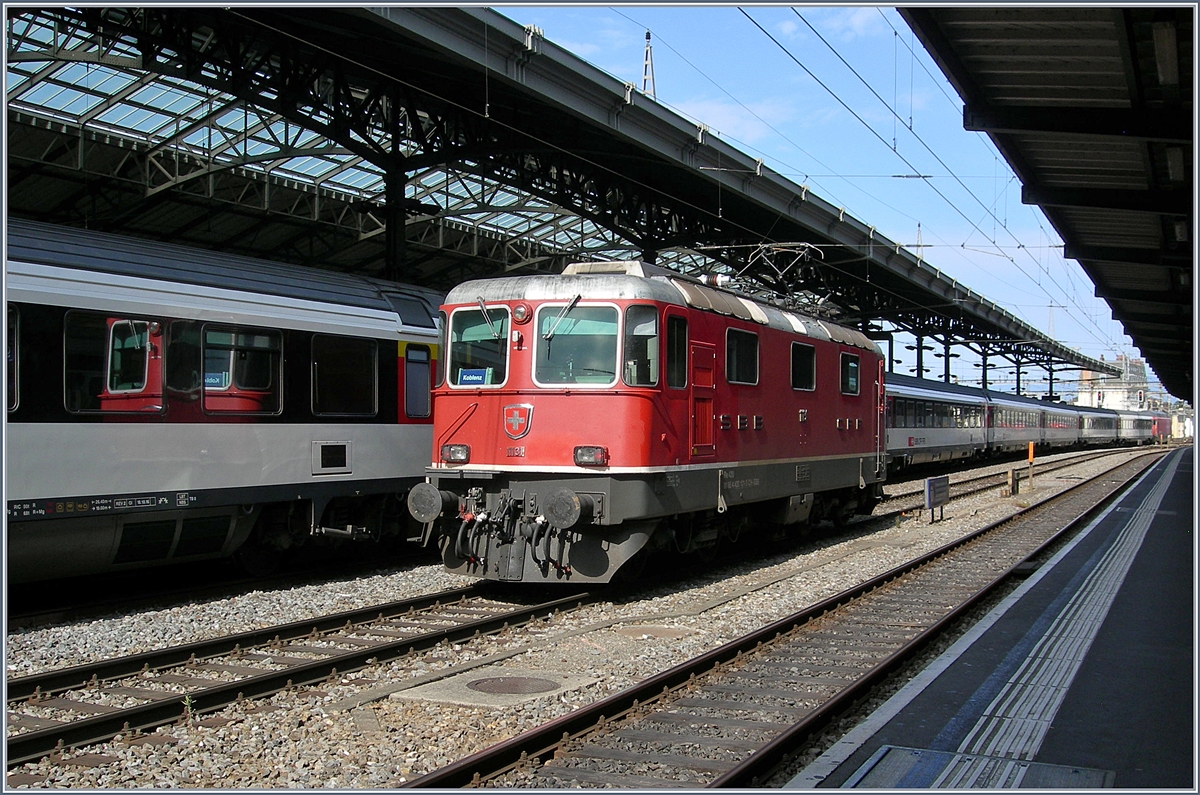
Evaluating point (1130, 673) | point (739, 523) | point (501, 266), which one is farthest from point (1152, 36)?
point (501, 266)

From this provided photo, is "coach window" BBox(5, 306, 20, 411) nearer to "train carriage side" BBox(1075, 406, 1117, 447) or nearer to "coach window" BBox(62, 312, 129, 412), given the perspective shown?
"coach window" BBox(62, 312, 129, 412)

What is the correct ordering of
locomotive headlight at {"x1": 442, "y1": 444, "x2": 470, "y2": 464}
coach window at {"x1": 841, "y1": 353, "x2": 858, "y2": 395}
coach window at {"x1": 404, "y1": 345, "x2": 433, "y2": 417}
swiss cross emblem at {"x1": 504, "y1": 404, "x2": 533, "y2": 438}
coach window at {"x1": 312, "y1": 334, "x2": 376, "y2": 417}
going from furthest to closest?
coach window at {"x1": 841, "y1": 353, "x2": 858, "y2": 395} → coach window at {"x1": 404, "y1": 345, "x2": 433, "y2": 417} → coach window at {"x1": 312, "y1": 334, "x2": 376, "y2": 417} → locomotive headlight at {"x1": 442, "y1": 444, "x2": 470, "y2": 464} → swiss cross emblem at {"x1": 504, "y1": 404, "x2": 533, "y2": 438}

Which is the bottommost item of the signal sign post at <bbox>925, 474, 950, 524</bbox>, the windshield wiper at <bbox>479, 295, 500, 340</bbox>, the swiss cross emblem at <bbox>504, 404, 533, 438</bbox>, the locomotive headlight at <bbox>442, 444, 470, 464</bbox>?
the signal sign post at <bbox>925, 474, 950, 524</bbox>

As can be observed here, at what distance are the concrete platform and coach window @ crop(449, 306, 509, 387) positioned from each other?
211 inches

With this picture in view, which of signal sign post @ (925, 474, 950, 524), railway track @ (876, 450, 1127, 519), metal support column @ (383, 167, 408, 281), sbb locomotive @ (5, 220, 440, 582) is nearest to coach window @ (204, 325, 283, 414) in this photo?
sbb locomotive @ (5, 220, 440, 582)

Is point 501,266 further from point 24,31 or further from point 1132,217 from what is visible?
point 1132,217

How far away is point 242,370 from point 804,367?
7.80m

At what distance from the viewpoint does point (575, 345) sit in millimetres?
10391

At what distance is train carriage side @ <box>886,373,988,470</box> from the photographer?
2984cm

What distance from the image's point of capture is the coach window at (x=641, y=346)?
1018cm

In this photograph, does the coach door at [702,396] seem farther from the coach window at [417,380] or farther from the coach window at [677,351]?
the coach window at [417,380]

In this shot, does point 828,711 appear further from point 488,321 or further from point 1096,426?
point 1096,426

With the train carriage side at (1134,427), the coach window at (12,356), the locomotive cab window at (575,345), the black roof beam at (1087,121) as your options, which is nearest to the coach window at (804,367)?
the black roof beam at (1087,121)

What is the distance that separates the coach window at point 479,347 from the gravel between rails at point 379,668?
253 centimetres
